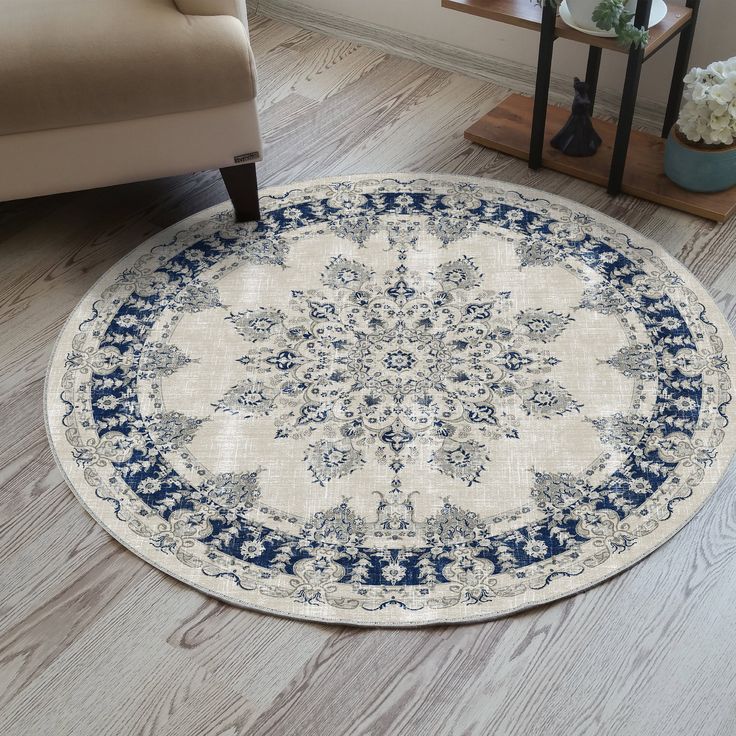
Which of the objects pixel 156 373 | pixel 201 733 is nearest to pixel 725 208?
pixel 156 373

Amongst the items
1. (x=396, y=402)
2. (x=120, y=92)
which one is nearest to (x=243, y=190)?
(x=120, y=92)

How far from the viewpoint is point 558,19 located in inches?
79.8

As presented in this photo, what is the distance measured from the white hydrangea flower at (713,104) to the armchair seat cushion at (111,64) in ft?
3.13

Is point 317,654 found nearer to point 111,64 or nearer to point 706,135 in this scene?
point 111,64

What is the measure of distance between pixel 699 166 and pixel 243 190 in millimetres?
1048

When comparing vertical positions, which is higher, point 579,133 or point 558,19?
point 558,19

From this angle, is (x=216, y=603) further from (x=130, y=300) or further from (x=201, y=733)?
(x=130, y=300)

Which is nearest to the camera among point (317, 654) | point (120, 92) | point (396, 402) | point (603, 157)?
point (317, 654)

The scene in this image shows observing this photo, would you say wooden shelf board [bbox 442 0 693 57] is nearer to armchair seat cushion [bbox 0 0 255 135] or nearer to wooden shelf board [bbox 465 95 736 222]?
wooden shelf board [bbox 465 95 736 222]

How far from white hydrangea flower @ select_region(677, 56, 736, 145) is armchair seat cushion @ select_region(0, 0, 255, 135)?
0.96 m

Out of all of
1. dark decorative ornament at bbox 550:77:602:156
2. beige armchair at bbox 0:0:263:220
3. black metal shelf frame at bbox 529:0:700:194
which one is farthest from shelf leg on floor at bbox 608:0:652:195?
beige armchair at bbox 0:0:263:220

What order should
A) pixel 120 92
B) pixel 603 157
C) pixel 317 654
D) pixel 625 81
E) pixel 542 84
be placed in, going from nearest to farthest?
pixel 317 654
pixel 120 92
pixel 625 81
pixel 542 84
pixel 603 157

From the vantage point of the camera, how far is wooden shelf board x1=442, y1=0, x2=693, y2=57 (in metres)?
1.95

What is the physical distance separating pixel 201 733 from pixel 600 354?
1020 millimetres
